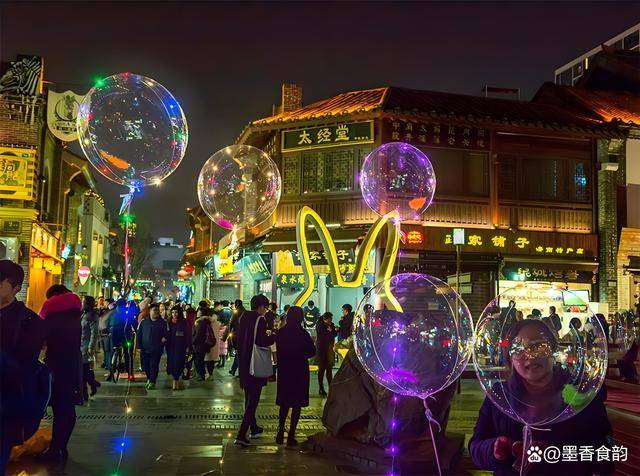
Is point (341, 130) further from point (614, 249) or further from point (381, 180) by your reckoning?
point (614, 249)

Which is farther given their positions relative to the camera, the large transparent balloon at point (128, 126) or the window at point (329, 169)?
the window at point (329, 169)

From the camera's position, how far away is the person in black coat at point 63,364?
22.7 ft

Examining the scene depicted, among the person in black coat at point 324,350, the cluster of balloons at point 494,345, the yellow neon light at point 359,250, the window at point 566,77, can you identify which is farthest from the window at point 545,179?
the window at point 566,77

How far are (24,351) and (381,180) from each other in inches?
314

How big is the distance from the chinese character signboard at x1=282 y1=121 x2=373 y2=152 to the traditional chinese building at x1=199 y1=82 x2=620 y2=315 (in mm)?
34

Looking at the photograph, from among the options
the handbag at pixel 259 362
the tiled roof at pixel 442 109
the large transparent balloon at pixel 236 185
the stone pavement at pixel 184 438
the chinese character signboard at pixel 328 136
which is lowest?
the stone pavement at pixel 184 438

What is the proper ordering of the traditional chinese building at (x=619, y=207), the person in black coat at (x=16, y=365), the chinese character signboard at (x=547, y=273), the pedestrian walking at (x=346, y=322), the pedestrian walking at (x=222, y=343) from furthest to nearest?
the traditional chinese building at (x=619, y=207) < the chinese character signboard at (x=547, y=273) < the pedestrian walking at (x=222, y=343) < the pedestrian walking at (x=346, y=322) < the person in black coat at (x=16, y=365)

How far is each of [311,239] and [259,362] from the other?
39.6ft

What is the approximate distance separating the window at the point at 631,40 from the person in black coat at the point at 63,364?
73025mm

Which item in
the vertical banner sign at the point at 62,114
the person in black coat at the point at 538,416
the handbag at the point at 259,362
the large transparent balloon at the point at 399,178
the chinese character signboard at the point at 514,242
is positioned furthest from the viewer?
the chinese character signboard at the point at 514,242

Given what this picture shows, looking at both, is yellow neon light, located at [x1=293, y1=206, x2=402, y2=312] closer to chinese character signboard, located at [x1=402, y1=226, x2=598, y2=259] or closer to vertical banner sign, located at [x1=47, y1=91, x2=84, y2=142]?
chinese character signboard, located at [x1=402, y1=226, x2=598, y2=259]

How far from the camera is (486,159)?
20.5m

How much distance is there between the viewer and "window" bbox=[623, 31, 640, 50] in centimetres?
6619

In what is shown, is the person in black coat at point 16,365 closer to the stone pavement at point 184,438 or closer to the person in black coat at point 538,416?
the stone pavement at point 184,438
